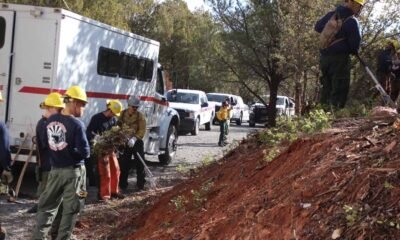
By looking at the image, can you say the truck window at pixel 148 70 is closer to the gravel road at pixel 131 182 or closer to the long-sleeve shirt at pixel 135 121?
the gravel road at pixel 131 182

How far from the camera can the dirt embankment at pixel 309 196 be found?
3.91 meters

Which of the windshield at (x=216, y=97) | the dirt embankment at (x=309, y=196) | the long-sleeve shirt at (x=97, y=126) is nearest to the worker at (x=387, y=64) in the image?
the dirt embankment at (x=309, y=196)

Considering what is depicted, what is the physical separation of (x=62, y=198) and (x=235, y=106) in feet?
87.9

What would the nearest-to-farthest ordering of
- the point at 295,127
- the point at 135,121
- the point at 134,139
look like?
the point at 295,127, the point at 134,139, the point at 135,121

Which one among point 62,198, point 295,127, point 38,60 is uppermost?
point 38,60

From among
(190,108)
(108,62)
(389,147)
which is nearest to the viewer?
(389,147)

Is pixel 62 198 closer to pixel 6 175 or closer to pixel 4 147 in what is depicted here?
pixel 6 175

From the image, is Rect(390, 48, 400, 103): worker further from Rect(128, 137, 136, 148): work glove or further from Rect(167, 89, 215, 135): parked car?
Rect(167, 89, 215, 135): parked car

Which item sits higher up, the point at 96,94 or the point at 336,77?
the point at 336,77

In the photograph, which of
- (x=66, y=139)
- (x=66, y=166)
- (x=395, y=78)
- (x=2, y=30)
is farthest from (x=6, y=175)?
(x=395, y=78)

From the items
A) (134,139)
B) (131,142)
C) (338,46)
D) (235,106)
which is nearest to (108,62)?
(134,139)

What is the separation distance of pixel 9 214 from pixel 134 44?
592cm

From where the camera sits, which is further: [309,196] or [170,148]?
[170,148]

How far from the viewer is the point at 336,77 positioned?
7.96 metres
